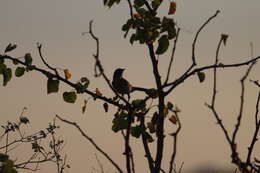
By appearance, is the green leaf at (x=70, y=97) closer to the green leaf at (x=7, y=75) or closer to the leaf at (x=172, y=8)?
the green leaf at (x=7, y=75)

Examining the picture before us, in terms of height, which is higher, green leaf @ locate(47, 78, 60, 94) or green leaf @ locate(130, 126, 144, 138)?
green leaf @ locate(47, 78, 60, 94)

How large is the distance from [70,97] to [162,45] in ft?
3.18

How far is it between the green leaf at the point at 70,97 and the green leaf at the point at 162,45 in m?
0.88

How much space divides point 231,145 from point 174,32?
2.02 metres

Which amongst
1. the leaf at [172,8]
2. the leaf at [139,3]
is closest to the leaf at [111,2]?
the leaf at [139,3]

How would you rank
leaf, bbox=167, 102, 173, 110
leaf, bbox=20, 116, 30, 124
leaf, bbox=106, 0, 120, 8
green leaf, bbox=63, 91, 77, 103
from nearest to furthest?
leaf, bbox=167, 102, 173, 110
green leaf, bbox=63, 91, 77, 103
leaf, bbox=106, 0, 120, 8
leaf, bbox=20, 116, 30, 124

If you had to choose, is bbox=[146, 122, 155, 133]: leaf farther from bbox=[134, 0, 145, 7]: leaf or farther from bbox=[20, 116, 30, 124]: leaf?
bbox=[20, 116, 30, 124]: leaf

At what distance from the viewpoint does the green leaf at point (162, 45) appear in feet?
16.1

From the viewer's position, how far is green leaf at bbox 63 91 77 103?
16.9 feet

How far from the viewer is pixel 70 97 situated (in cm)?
516

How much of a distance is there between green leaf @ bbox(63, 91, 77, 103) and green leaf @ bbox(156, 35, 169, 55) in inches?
34.7

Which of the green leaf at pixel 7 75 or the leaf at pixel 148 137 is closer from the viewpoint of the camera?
the leaf at pixel 148 137

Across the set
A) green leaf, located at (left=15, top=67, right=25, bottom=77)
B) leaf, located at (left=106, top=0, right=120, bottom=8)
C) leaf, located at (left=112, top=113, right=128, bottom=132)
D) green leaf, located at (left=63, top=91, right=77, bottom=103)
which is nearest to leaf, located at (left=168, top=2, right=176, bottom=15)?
leaf, located at (left=106, top=0, right=120, bottom=8)

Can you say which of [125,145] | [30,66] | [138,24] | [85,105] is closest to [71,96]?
[85,105]
